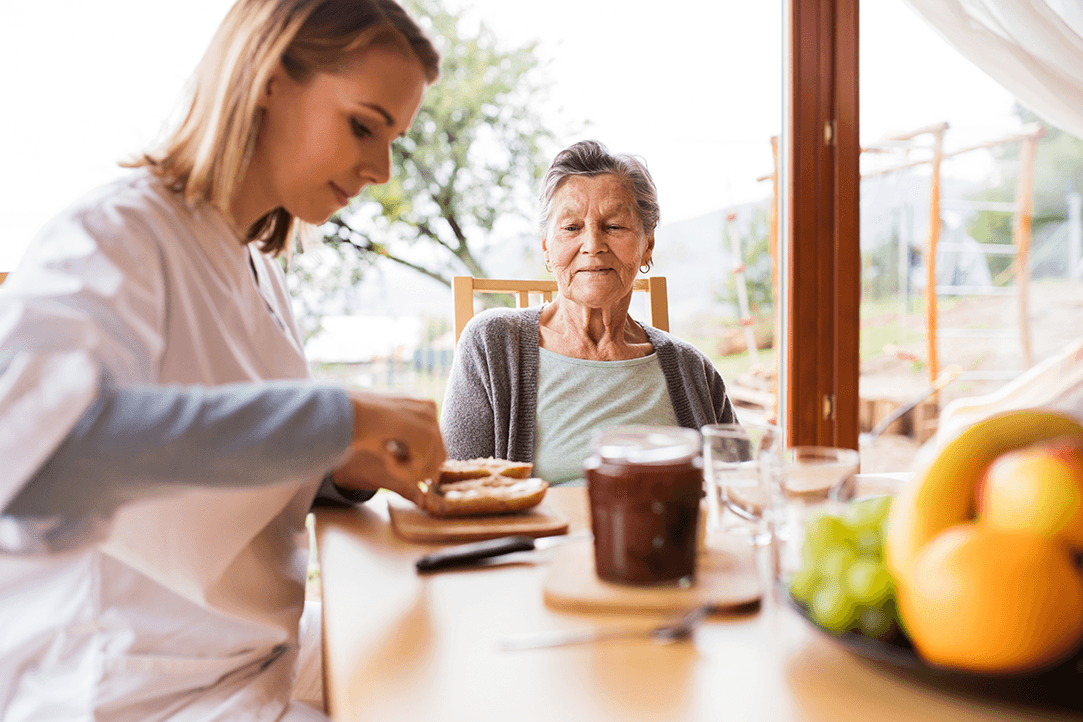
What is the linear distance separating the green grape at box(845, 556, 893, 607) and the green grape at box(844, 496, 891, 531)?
1.9 inches

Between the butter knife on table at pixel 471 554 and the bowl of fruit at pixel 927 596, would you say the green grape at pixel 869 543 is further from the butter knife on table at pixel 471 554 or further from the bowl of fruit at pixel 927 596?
the butter knife on table at pixel 471 554

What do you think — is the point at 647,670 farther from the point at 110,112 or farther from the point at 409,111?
the point at 110,112

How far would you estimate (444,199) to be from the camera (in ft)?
11.3

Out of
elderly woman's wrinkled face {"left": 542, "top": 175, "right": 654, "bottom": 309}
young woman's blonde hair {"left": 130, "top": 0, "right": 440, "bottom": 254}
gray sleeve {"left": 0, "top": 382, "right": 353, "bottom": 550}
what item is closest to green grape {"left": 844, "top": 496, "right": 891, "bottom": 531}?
gray sleeve {"left": 0, "top": 382, "right": 353, "bottom": 550}

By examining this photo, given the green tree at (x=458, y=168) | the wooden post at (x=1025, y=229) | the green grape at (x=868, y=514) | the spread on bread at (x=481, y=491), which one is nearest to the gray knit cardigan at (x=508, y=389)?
the spread on bread at (x=481, y=491)

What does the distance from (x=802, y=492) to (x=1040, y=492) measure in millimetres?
270

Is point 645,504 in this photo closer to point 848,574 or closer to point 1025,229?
point 848,574

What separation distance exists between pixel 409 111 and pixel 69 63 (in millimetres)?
1990

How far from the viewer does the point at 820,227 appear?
2848 mm

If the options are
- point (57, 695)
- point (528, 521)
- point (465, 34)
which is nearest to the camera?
point (57, 695)

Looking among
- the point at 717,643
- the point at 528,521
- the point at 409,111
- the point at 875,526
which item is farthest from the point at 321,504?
the point at 875,526

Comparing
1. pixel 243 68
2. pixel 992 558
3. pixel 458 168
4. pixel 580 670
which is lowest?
pixel 580 670

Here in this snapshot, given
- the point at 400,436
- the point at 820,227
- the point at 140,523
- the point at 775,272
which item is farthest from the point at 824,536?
the point at 775,272

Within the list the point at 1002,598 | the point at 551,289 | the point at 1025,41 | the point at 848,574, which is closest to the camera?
the point at 1002,598
